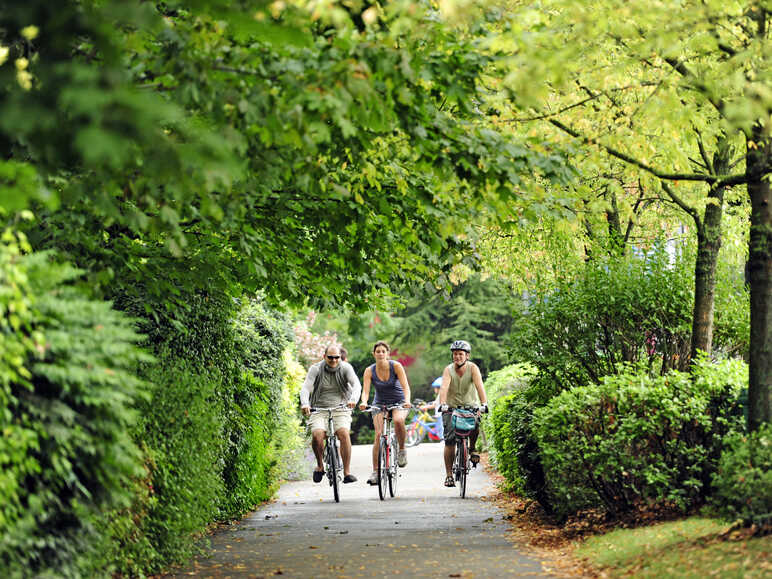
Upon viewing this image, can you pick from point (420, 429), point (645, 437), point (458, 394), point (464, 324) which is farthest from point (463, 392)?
point (464, 324)

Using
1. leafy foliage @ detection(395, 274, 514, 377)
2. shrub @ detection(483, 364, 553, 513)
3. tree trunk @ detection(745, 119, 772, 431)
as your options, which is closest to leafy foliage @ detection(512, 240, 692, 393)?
shrub @ detection(483, 364, 553, 513)

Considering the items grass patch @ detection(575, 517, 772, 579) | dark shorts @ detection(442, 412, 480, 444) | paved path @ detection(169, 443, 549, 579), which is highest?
dark shorts @ detection(442, 412, 480, 444)

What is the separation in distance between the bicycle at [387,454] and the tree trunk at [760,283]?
6.71 meters

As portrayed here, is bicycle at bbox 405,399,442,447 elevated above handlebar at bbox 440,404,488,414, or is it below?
below

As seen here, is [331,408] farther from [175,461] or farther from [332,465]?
[175,461]

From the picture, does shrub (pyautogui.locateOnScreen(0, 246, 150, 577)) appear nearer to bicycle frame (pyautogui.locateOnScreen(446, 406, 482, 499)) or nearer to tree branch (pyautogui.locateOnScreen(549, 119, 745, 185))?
tree branch (pyautogui.locateOnScreen(549, 119, 745, 185))

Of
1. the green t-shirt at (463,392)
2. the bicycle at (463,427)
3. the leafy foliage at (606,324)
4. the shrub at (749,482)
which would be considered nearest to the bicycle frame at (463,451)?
the bicycle at (463,427)

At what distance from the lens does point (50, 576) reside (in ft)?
16.5

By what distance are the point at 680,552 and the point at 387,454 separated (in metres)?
7.32

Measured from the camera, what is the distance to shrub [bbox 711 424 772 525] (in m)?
6.99

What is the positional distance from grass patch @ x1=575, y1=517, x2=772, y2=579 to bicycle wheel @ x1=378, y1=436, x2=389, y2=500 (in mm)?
5494

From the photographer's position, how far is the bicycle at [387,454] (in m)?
14.2

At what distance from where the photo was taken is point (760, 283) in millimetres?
8445

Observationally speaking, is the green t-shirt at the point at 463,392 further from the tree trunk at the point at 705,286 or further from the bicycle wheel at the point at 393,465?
the tree trunk at the point at 705,286
